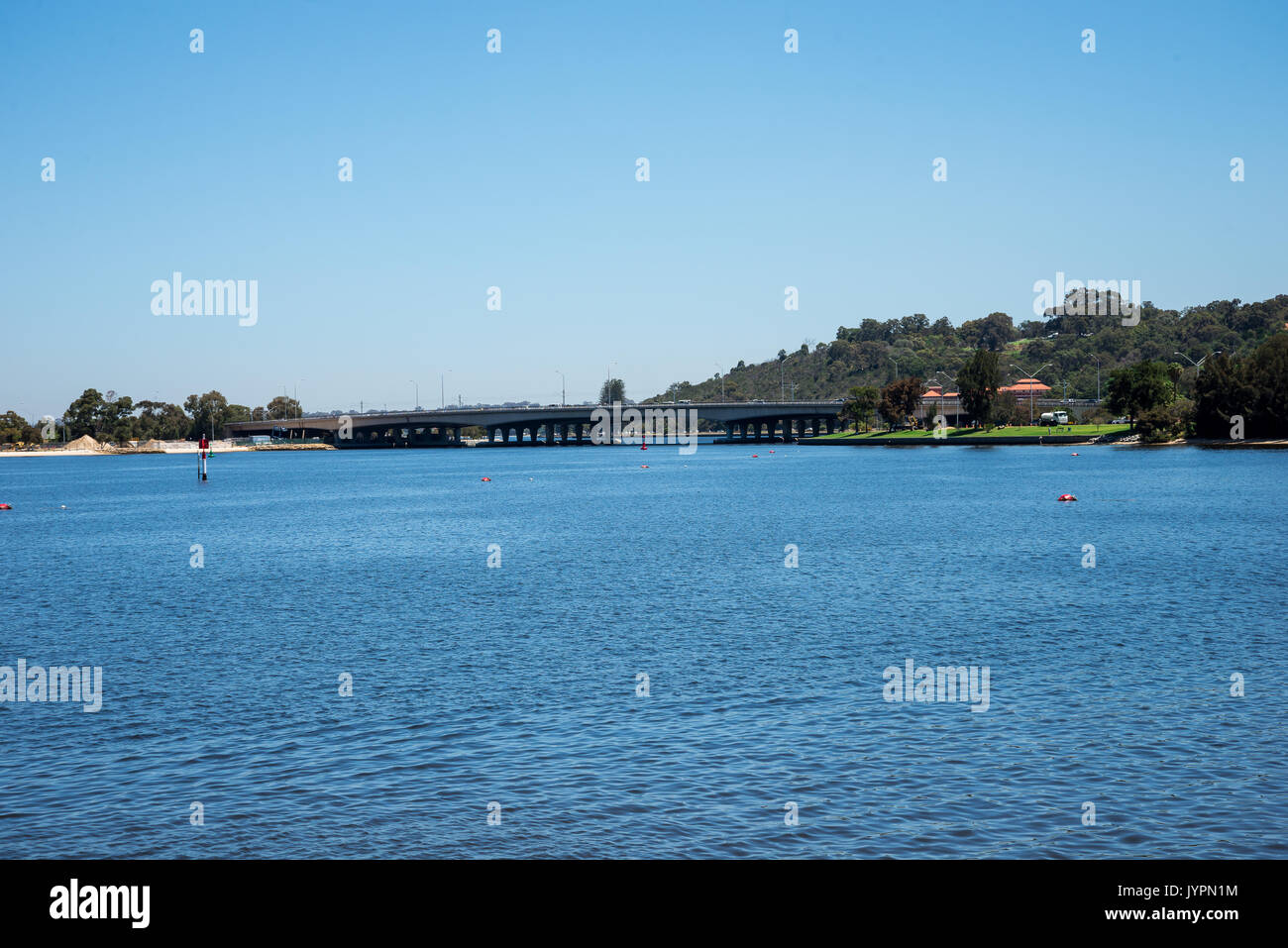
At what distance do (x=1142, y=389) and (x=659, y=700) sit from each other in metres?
189

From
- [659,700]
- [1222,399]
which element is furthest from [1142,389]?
[659,700]

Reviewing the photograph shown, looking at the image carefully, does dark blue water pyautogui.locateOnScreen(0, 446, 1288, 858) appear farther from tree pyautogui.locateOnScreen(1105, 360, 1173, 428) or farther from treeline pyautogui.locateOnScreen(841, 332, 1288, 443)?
tree pyautogui.locateOnScreen(1105, 360, 1173, 428)

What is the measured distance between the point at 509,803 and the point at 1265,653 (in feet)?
71.9

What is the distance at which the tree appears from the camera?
19200 cm

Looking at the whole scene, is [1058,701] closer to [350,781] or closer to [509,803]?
[509,803]

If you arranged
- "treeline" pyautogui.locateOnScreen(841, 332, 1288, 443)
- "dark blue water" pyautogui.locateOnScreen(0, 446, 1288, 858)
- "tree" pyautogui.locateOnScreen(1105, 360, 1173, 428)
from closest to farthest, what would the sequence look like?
"dark blue water" pyautogui.locateOnScreen(0, 446, 1288, 858) → "treeline" pyautogui.locateOnScreen(841, 332, 1288, 443) → "tree" pyautogui.locateOnScreen(1105, 360, 1173, 428)

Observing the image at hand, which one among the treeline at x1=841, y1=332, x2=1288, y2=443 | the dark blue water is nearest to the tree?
the treeline at x1=841, y1=332, x2=1288, y2=443

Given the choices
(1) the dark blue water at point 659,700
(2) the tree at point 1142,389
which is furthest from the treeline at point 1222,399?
(1) the dark blue water at point 659,700

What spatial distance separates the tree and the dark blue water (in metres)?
136

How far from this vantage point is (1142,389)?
192875mm

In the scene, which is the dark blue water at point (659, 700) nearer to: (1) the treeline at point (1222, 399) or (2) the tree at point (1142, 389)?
(1) the treeline at point (1222, 399)
